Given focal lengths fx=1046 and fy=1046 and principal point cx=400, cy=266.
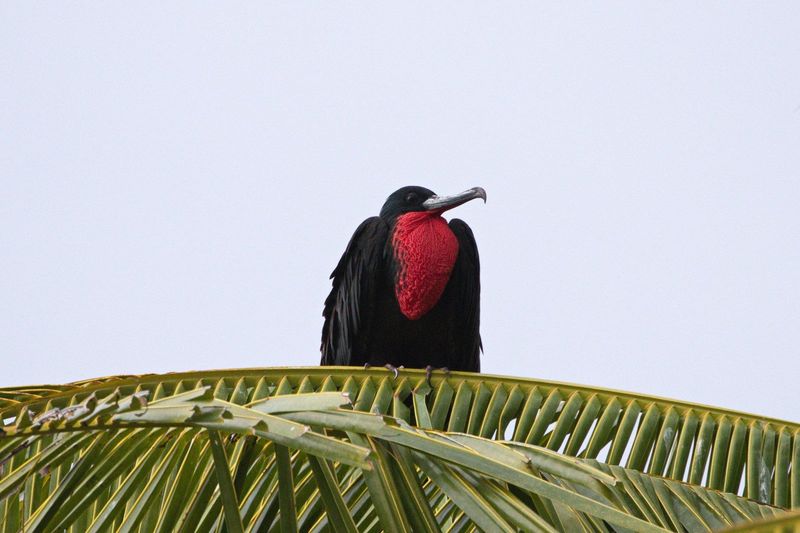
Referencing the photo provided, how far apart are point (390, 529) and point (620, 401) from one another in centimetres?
112

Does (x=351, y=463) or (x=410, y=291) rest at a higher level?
(x=351, y=463)

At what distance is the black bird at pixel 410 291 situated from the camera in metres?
3.64

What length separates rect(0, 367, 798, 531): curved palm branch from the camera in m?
1.23

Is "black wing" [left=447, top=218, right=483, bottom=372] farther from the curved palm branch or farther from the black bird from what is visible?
the curved palm branch

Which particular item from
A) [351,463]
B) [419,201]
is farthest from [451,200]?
[351,463]

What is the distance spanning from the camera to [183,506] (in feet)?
5.13

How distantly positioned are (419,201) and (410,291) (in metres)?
0.38

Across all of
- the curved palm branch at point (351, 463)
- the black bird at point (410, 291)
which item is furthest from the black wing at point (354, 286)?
the curved palm branch at point (351, 463)

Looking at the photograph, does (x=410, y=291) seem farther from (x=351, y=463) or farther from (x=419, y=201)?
(x=351, y=463)

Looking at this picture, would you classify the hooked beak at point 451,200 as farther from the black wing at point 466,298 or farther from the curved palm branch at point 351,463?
the curved palm branch at point 351,463

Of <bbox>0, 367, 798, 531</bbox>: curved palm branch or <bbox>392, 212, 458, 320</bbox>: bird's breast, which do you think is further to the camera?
<bbox>392, 212, 458, 320</bbox>: bird's breast

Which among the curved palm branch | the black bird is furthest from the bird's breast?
the curved palm branch

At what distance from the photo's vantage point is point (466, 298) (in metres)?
3.72

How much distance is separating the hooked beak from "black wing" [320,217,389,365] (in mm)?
178
